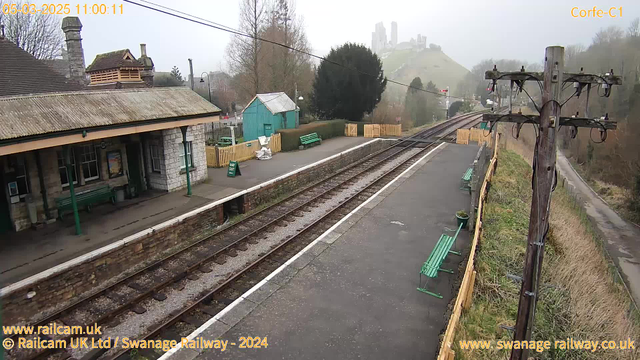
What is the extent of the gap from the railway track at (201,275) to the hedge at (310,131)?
8.06 meters

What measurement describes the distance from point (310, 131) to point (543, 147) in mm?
21883

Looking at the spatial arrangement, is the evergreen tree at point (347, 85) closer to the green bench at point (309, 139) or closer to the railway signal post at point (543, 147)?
the green bench at point (309, 139)

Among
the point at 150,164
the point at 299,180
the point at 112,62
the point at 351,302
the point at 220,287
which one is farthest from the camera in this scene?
the point at 299,180

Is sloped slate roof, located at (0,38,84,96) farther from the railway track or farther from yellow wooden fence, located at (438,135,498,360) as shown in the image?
yellow wooden fence, located at (438,135,498,360)

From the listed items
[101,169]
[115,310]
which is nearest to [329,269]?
[115,310]

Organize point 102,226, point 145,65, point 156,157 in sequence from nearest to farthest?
point 102,226 → point 156,157 → point 145,65

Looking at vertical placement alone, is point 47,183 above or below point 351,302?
above

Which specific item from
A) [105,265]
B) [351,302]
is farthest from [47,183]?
[351,302]

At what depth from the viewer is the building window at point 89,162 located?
1237cm

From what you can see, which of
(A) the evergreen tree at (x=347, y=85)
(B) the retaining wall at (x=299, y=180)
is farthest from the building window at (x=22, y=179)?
(A) the evergreen tree at (x=347, y=85)

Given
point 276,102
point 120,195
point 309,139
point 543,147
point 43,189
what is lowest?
point 120,195

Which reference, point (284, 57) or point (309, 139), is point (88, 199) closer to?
point (309, 139)

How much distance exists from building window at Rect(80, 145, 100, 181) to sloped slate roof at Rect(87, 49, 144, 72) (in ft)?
17.3

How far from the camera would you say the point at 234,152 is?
64.7ft
